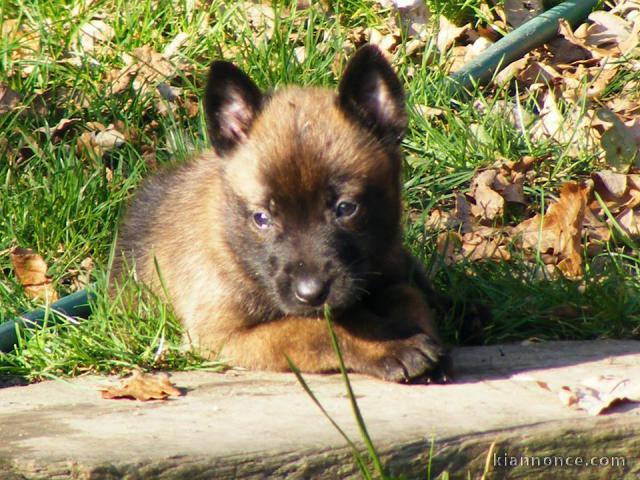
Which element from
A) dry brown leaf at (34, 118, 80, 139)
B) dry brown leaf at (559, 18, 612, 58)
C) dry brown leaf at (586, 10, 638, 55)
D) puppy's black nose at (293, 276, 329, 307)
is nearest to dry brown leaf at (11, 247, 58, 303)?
dry brown leaf at (34, 118, 80, 139)

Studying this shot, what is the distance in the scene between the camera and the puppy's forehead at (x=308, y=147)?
12.4 feet

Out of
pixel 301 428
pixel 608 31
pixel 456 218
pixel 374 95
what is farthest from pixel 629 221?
pixel 301 428

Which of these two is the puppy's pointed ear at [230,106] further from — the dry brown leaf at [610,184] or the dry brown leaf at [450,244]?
the dry brown leaf at [610,184]

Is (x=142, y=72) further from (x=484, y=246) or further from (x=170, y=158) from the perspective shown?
(x=484, y=246)

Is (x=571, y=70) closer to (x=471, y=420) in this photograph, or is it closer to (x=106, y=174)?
(x=106, y=174)

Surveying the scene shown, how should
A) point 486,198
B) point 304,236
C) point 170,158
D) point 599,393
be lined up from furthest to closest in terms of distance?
point 170,158 < point 486,198 < point 304,236 < point 599,393

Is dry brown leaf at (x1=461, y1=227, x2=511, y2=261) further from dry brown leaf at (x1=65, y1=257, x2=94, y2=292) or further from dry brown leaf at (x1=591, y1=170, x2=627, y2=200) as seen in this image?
dry brown leaf at (x1=65, y1=257, x2=94, y2=292)

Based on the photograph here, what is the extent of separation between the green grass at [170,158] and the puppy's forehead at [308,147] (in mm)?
847

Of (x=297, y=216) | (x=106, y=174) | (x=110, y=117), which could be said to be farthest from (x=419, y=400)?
(x=110, y=117)

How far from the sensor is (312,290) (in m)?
3.65

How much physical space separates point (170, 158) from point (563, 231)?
2.16 m

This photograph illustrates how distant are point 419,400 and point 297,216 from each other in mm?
779

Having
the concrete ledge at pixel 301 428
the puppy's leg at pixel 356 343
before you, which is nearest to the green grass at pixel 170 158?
the puppy's leg at pixel 356 343

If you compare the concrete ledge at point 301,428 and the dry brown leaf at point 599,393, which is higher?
the concrete ledge at point 301,428
